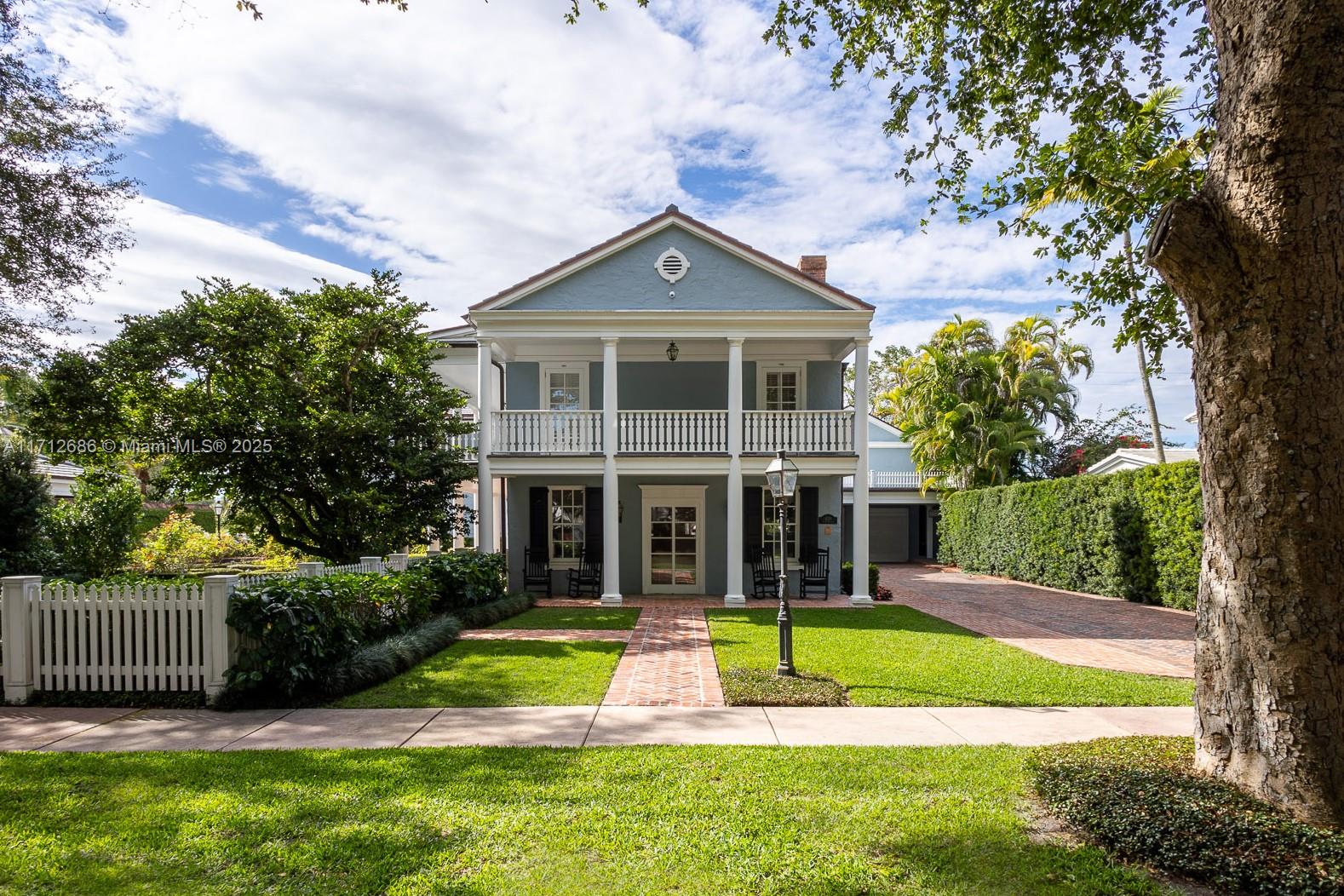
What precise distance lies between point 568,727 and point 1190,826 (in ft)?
14.4

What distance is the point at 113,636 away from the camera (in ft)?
22.3

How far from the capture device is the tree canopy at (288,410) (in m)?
11.3

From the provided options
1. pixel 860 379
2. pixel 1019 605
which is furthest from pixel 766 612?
A: pixel 1019 605

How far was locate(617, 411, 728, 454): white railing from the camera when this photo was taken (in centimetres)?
1418

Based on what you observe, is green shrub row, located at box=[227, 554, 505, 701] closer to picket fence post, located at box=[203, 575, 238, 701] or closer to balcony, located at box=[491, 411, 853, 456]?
picket fence post, located at box=[203, 575, 238, 701]

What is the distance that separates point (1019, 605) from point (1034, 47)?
38.3 feet

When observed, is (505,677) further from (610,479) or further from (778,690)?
(610,479)

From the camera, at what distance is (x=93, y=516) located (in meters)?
15.2

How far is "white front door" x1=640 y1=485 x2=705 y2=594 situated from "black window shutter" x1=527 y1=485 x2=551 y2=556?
7.16 feet

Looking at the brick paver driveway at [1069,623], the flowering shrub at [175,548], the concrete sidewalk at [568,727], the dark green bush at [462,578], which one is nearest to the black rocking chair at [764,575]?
the brick paver driveway at [1069,623]

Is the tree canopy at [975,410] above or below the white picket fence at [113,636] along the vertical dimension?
above

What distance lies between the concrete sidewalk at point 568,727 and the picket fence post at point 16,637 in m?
0.23

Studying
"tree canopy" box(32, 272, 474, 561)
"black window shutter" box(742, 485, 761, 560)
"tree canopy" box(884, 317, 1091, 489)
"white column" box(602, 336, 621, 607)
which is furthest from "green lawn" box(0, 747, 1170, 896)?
"tree canopy" box(884, 317, 1091, 489)

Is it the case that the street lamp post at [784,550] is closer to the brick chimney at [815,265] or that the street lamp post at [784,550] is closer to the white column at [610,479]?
the white column at [610,479]
